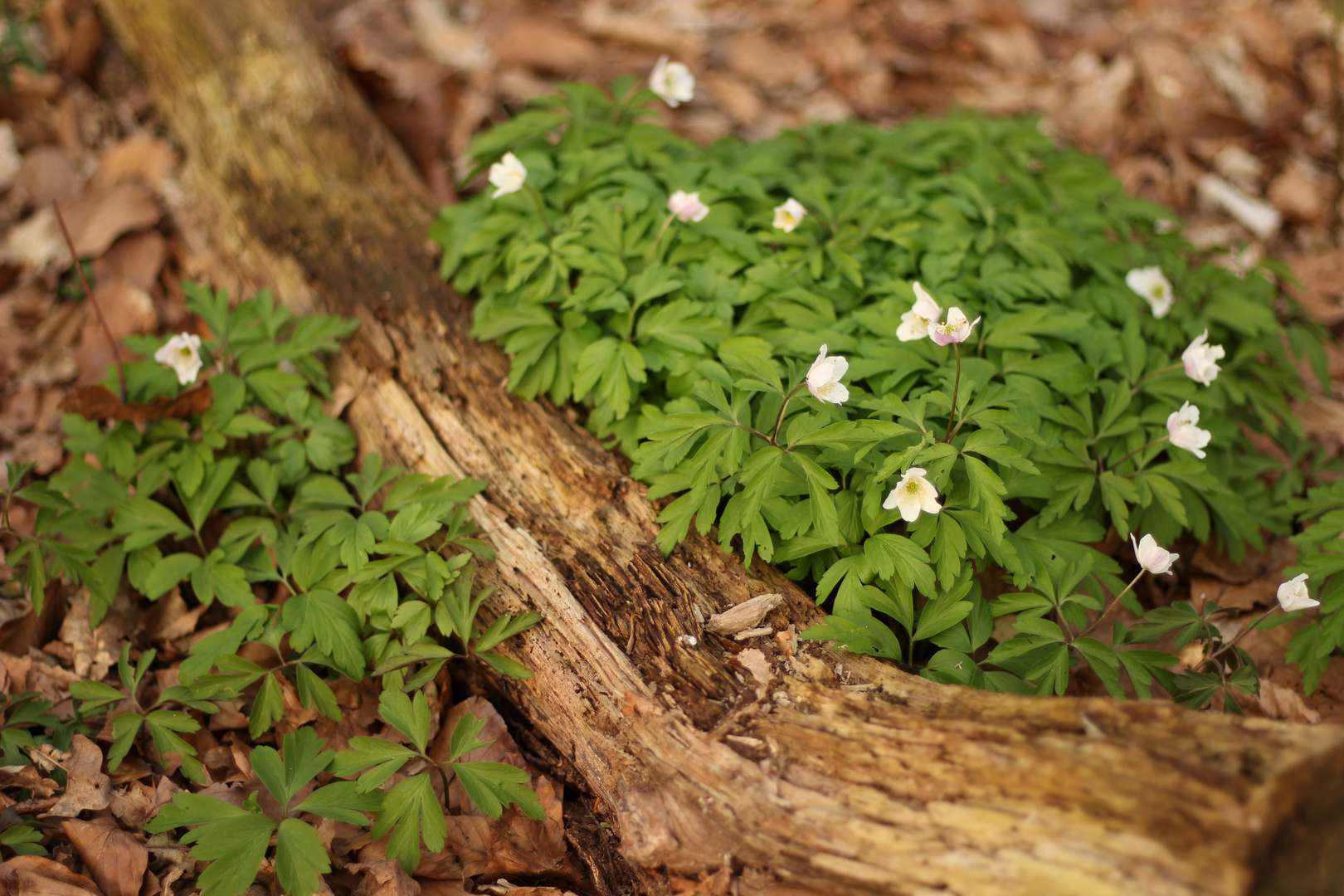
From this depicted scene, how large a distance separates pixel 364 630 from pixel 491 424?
86cm

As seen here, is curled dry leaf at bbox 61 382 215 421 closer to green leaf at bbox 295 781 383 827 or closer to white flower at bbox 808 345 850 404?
green leaf at bbox 295 781 383 827

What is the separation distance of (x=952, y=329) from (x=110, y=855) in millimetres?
2950

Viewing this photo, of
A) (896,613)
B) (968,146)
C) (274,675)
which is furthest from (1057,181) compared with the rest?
(274,675)

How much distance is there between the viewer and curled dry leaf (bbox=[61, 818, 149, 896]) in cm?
227

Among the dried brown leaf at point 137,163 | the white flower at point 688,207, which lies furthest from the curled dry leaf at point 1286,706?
the dried brown leaf at point 137,163

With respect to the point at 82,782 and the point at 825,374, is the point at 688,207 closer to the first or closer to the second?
the point at 825,374

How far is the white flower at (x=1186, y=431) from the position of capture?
8.18ft

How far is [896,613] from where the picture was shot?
2.41 m

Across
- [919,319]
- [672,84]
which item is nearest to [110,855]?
[919,319]

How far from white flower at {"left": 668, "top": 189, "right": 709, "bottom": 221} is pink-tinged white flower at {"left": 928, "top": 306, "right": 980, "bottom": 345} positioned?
100 cm

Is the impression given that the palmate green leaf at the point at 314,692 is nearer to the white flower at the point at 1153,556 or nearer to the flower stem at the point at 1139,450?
the white flower at the point at 1153,556

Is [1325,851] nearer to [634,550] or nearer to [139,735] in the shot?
[634,550]

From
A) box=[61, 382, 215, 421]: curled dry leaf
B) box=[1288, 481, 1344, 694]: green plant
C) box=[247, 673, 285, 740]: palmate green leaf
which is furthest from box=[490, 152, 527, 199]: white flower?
box=[1288, 481, 1344, 694]: green plant

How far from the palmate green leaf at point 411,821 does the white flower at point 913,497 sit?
134 cm
